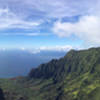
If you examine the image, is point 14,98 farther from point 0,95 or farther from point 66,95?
point 66,95

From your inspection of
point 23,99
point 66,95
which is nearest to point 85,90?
point 66,95

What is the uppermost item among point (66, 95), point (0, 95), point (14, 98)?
point (0, 95)

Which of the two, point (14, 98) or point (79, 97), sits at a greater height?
point (14, 98)

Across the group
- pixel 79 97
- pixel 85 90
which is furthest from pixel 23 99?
pixel 85 90

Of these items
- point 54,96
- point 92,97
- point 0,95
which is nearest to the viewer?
point 0,95

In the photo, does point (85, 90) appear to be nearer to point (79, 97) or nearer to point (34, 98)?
point (79, 97)

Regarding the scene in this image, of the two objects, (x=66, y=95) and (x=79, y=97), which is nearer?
(x=79, y=97)

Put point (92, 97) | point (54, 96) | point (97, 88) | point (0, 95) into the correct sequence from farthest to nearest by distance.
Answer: point (54, 96)
point (97, 88)
point (92, 97)
point (0, 95)

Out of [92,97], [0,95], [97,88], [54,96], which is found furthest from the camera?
[54,96]

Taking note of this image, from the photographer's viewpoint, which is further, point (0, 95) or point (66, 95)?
point (66, 95)
